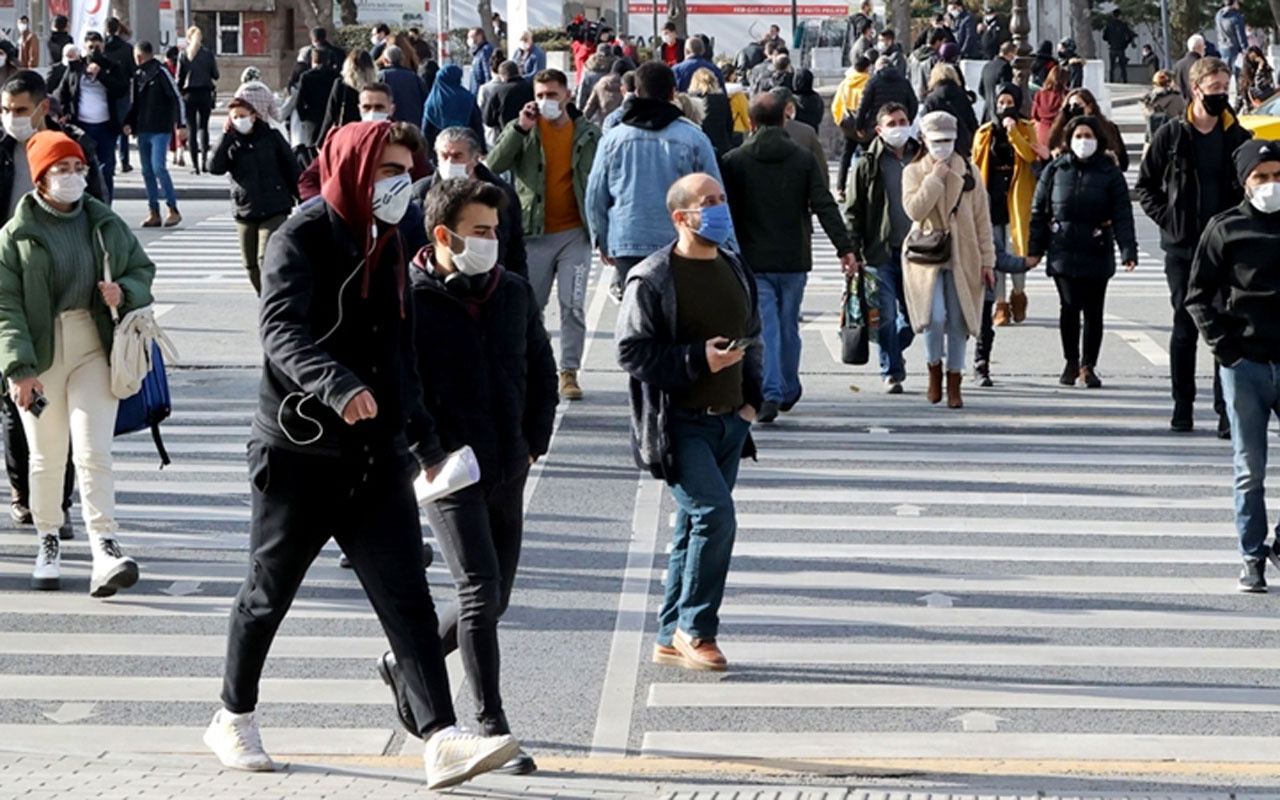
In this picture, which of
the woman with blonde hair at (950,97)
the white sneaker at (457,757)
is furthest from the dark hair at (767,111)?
the white sneaker at (457,757)

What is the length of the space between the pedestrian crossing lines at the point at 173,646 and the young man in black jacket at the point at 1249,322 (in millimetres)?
3275

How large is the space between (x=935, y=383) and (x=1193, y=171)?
204 cm

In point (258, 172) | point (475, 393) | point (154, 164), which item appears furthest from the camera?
point (154, 164)

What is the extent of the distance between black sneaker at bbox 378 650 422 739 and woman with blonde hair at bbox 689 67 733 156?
12.5m

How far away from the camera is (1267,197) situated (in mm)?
9336

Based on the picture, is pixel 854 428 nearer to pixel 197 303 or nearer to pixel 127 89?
pixel 197 303

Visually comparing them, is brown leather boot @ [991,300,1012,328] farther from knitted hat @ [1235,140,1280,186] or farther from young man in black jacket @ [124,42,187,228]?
young man in black jacket @ [124,42,187,228]

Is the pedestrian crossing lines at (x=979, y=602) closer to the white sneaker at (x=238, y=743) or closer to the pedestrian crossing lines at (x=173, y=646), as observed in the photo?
the pedestrian crossing lines at (x=173, y=646)

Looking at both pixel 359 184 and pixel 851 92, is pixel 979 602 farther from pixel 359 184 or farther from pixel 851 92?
pixel 851 92

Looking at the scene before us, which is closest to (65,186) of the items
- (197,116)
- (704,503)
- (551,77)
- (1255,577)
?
(704,503)

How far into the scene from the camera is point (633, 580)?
374 inches

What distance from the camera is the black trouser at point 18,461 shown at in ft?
33.0

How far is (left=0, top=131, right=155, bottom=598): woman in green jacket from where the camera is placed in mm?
9055

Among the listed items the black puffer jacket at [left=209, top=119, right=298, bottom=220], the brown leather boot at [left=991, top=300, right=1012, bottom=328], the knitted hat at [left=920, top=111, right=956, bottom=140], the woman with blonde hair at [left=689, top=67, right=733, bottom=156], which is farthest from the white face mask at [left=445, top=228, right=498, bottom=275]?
the woman with blonde hair at [left=689, top=67, right=733, bottom=156]
